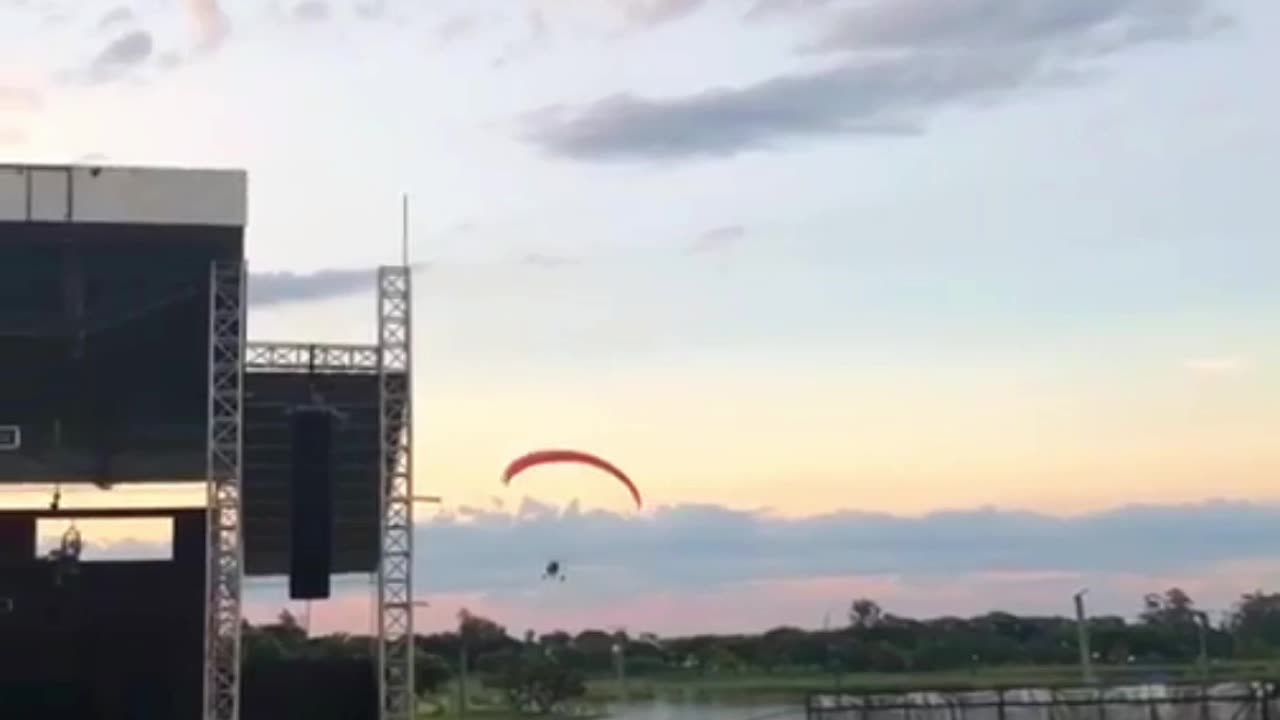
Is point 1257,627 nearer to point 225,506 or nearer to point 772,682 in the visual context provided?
point 772,682

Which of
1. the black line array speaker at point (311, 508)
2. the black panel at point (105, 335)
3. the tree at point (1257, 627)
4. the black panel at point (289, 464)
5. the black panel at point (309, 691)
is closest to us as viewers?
the black panel at point (105, 335)

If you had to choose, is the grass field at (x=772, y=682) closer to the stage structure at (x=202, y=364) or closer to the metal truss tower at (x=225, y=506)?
the stage structure at (x=202, y=364)

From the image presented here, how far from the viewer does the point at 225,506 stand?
659 inches

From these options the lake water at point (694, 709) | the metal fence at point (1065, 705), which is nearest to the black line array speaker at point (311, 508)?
the metal fence at point (1065, 705)

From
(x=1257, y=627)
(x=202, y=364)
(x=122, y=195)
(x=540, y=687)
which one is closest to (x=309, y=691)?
(x=202, y=364)

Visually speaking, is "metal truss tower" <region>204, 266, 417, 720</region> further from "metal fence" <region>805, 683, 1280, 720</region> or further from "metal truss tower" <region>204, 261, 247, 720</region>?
"metal fence" <region>805, 683, 1280, 720</region>

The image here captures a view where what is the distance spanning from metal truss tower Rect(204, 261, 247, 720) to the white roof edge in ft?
3.19

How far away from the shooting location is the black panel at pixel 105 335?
1634 centimetres

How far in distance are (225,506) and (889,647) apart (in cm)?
3021

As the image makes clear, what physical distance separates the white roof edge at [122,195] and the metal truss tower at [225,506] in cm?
97

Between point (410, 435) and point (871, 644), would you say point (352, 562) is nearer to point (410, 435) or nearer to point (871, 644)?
point (410, 435)

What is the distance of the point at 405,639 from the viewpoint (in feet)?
57.4

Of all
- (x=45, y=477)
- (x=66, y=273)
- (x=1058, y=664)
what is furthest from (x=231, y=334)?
(x=1058, y=664)

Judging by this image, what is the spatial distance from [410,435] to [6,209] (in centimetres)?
433
